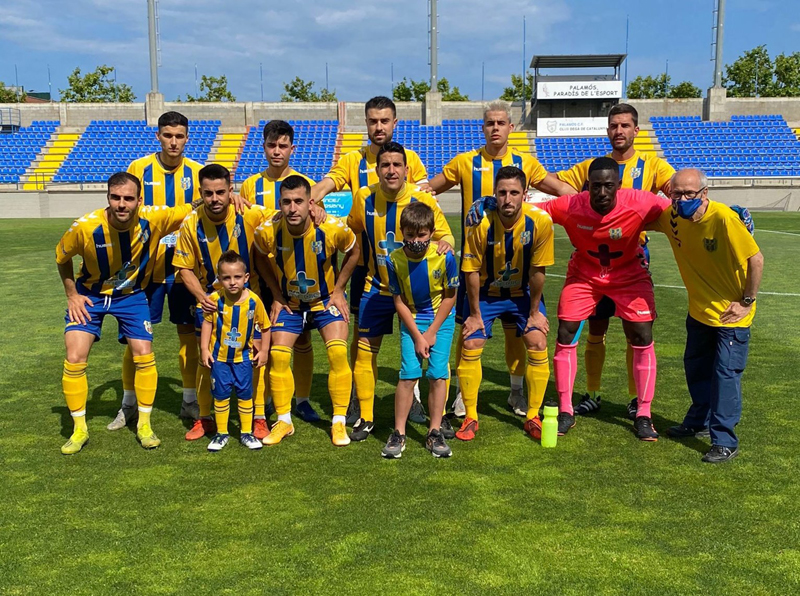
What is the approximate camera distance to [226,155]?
37344 mm

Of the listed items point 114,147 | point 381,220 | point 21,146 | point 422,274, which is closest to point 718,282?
point 422,274

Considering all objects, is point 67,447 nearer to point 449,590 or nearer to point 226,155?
point 449,590

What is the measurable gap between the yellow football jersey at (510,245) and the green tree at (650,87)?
2717 inches

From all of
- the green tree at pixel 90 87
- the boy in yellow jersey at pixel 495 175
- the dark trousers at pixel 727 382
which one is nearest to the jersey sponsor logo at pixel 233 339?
the boy in yellow jersey at pixel 495 175

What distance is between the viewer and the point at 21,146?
125 feet

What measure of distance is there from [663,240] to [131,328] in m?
17.1

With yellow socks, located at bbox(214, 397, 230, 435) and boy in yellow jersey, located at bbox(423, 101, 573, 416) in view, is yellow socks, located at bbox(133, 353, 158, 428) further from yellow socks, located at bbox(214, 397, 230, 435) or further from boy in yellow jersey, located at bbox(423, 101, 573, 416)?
boy in yellow jersey, located at bbox(423, 101, 573, 416)

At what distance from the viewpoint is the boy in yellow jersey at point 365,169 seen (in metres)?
5.52

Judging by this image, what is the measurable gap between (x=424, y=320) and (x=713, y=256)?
197cm

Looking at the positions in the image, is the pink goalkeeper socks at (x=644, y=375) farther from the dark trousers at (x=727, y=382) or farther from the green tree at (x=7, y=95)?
the green tree at (x=7, y=95)

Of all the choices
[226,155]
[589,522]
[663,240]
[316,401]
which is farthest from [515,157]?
[226,155]

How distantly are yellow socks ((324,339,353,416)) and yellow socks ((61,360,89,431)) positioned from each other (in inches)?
69.1

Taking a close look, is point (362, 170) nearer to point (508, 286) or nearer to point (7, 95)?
point (508, 286)

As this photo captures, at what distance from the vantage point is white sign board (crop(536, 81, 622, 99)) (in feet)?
126
